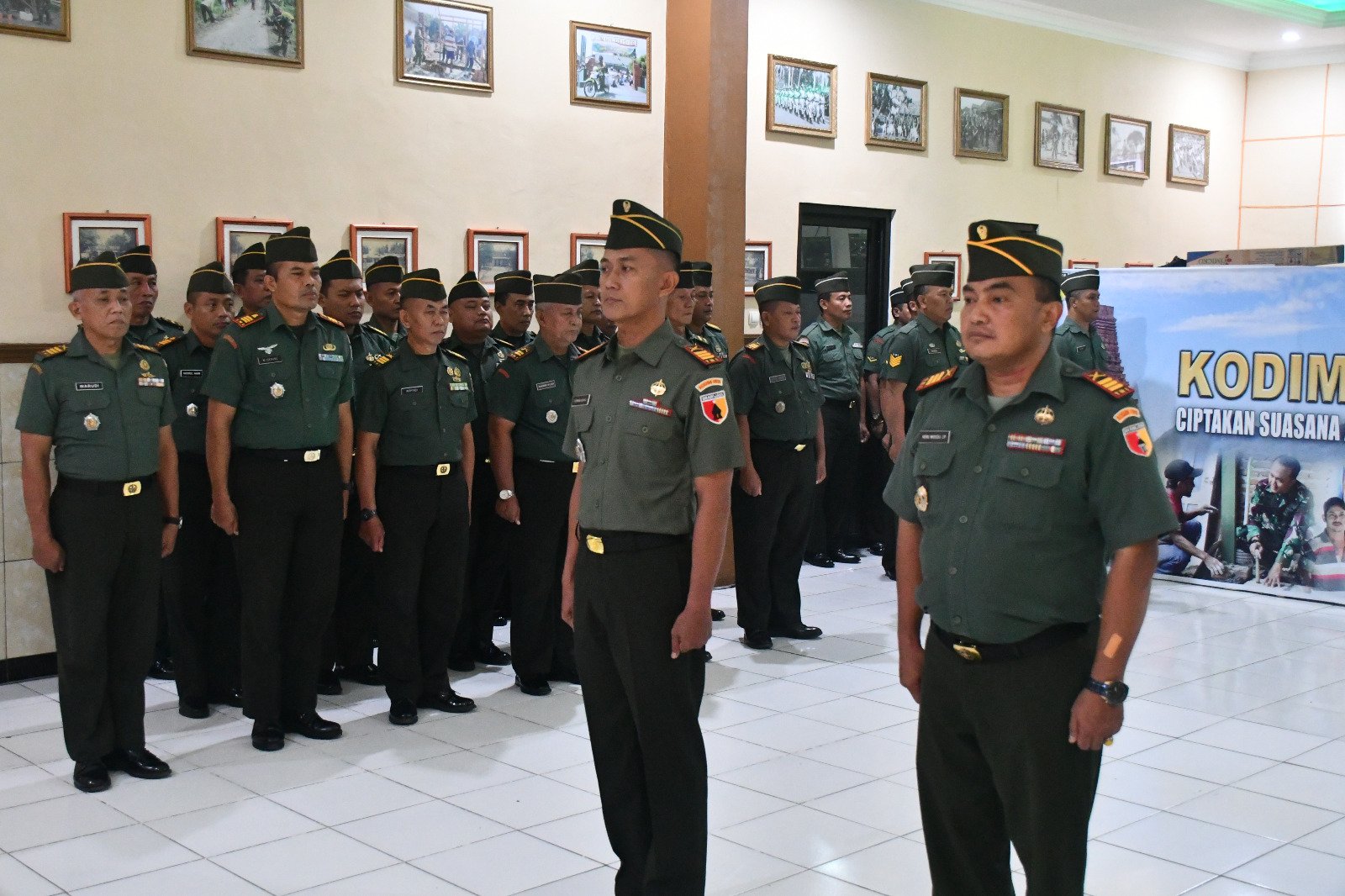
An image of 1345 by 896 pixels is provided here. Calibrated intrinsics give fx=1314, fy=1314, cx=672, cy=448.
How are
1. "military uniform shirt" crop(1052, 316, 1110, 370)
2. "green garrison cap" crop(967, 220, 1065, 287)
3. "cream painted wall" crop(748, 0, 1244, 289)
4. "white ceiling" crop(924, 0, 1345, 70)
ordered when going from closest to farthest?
"green garrison cap" crop(967, 220, 1065, 287) < "military uniform shirt" crop(1052, 316, 1110, 370) < "cream painted wall" crop(748, 0, 1244, 289) < "white ceiling" crop(924, 0, 1345, 70)

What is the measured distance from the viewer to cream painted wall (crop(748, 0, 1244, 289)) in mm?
8602

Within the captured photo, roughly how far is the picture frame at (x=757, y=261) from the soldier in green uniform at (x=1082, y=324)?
187 cm

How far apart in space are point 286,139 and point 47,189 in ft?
3.72

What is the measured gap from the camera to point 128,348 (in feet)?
14.2

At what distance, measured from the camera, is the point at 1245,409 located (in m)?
7.55

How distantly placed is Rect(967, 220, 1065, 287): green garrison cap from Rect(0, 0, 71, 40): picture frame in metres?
4.51

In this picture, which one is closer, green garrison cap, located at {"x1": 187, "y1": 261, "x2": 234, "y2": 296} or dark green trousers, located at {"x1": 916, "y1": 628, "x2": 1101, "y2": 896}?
dark green trousers, located at {"x1": 916, "y1": 628, "x2": 1101, "y2": 896}

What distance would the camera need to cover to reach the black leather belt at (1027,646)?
7.86 feet

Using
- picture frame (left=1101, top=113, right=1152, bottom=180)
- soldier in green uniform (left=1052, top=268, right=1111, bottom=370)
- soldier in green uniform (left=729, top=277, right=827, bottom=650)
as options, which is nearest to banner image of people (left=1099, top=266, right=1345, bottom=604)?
soldier in green uniform (left=1052, top=268, right=1111, bottom=370)

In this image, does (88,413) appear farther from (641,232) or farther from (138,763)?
(641,232)

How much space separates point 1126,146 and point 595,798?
870cm

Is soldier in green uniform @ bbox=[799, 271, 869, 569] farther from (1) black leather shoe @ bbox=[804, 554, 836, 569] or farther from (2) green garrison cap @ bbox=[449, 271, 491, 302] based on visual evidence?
(2) green garrison cap @ bbox=[449, 271, 491, 302]

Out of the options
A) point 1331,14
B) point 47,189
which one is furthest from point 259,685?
point 1331,14

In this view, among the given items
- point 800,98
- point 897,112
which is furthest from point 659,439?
point 897,112
